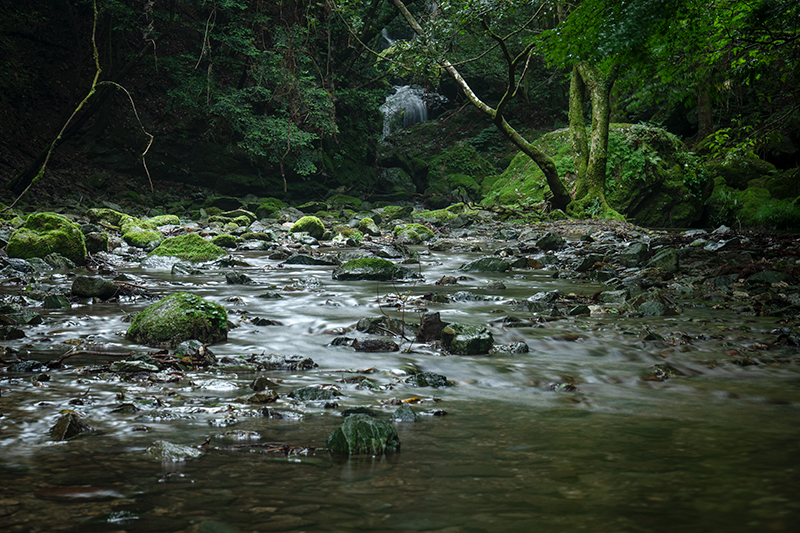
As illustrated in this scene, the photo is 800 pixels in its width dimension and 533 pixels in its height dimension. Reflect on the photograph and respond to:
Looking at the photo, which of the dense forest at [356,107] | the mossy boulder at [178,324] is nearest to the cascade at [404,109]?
the dense forest at [356,107]

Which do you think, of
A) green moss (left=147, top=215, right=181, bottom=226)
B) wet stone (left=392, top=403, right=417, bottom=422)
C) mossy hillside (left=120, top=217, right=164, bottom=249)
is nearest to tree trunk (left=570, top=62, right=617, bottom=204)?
mossy hillside (left=120, top=217, right=164, bottom=249)

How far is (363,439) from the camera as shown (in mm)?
A: 2170

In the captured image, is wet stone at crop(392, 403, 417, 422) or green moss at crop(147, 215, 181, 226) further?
green moss at crop(147, 215, 181, 226)

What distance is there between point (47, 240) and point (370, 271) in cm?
479

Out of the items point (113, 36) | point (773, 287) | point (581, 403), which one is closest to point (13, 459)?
point (581, 403)

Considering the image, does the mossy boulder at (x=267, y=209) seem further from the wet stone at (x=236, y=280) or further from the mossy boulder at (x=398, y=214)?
the wet stone at (x=236, y=280)

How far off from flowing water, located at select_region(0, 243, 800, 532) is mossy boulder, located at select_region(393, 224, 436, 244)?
336 inches

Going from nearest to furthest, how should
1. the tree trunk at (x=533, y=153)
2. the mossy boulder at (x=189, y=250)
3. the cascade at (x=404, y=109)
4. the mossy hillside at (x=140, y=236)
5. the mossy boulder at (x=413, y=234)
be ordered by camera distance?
the mossy boulder at (x=189, y=250), the mossy hillside at (x=140, y=236), the mossy boulder at (x=413, y=234), the tree trunk at (x=533, y=153), the cascade at (x=404, y=109)

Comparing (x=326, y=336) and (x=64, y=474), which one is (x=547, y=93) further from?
(x=64, y=474)

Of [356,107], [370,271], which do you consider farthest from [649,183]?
[356,107]

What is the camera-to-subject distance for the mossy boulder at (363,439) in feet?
7.07

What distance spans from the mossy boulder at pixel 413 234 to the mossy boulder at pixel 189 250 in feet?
14.6

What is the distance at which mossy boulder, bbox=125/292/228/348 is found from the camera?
4082 mm

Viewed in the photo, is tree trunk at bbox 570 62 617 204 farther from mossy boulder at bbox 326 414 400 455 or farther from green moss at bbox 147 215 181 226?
mossy boulder at bbox 326 414 400 455
